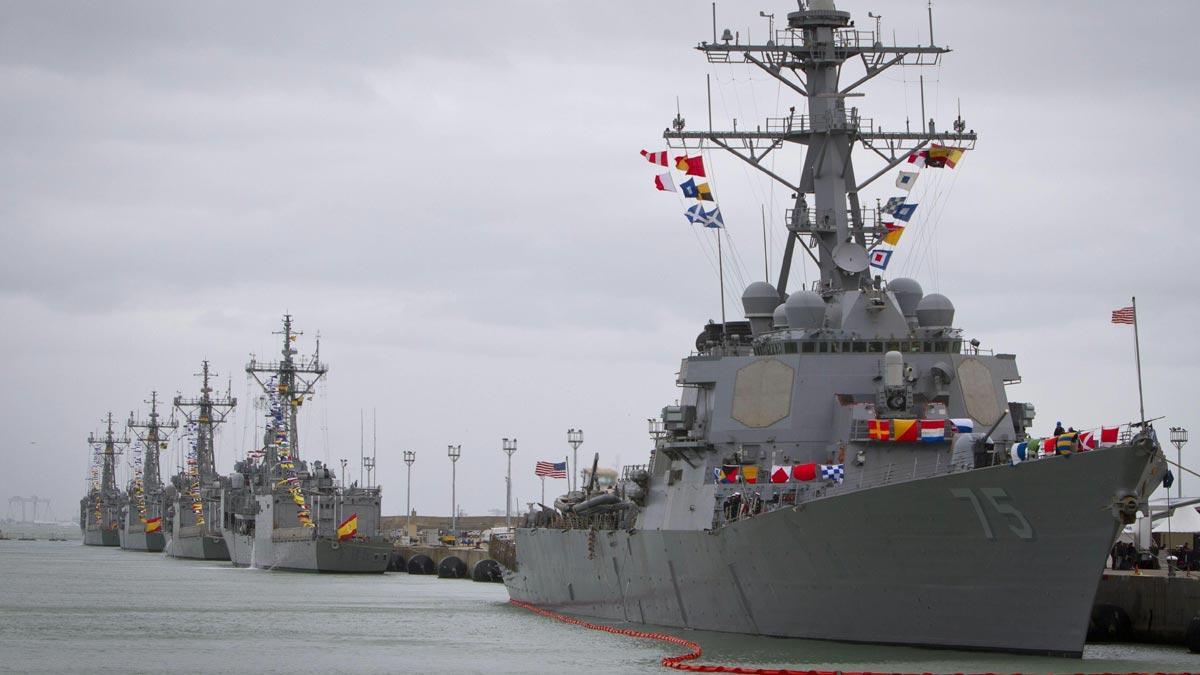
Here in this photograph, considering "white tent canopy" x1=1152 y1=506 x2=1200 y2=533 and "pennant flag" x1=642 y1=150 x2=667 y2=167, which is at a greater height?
"pennant flag" x1=642 y1=150 x2=667 y2=167

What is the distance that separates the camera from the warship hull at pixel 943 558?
19.4 m

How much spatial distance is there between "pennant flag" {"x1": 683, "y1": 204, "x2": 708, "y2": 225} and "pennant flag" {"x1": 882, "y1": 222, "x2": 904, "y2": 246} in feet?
10.4

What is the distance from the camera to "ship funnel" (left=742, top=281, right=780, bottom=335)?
27375 mm

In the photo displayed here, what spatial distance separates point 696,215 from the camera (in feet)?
91.1

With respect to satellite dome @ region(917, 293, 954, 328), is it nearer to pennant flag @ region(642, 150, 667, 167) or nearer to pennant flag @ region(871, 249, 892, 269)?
pennant flag @ region(871, 249, 892, 269)

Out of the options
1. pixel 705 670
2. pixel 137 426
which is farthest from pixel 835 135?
pixel 137 426

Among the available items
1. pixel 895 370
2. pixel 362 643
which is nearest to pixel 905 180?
pixel 895 370

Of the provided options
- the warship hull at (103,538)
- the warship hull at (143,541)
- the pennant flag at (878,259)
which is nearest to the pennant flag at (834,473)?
the pennant flag at (878,259)

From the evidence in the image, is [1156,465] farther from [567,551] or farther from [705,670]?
[567,551]

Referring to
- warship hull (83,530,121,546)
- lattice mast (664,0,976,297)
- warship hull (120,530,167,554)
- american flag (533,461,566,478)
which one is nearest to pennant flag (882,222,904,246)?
lattice mast (664,0,976,297)

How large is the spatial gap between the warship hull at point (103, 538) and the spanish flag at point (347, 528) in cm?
6705

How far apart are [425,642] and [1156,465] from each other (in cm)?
1283

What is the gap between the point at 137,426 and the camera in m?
122

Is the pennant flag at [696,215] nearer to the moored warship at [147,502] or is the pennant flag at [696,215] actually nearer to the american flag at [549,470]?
the american flag at [549,470]
